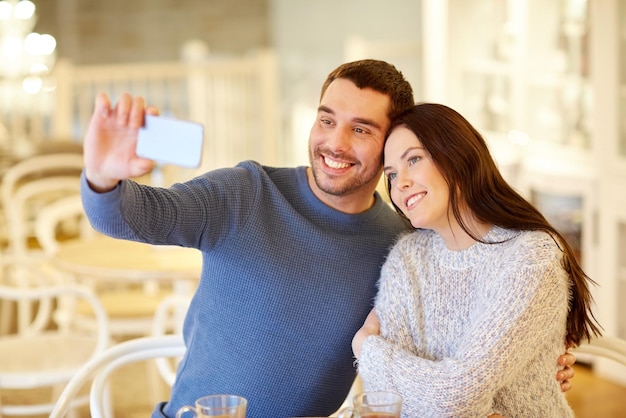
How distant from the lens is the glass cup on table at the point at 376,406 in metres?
1.06

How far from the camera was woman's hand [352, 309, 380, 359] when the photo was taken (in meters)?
1.44

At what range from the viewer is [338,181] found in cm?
162

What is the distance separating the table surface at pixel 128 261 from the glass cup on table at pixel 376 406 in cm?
167

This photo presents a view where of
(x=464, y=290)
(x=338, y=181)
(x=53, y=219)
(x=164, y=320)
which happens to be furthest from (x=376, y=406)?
(x=53, y=219)

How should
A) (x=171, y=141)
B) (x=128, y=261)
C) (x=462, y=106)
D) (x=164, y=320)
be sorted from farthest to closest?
1. (x=462, y=106)
2. (x=128, y=261)
3. (x=164, y=320)
4. (x=171, y=141)

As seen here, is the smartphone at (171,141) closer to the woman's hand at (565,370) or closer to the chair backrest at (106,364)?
the chair backrest at (106,364)

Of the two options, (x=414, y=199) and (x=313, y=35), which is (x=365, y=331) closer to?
(x=414, y=199)

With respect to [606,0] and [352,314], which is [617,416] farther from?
[352,314]

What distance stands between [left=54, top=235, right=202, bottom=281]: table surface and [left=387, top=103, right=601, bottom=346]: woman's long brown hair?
4.53 feet

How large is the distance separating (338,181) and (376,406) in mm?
628

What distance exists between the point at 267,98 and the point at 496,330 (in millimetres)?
3997

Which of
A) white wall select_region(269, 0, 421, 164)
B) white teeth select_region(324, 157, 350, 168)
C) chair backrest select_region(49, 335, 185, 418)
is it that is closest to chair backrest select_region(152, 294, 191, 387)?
chair backrest select_region(49, 335, 185, 418)

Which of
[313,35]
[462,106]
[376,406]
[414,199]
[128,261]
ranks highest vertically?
[313,35]

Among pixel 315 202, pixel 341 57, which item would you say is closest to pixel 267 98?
pixel 341 57
